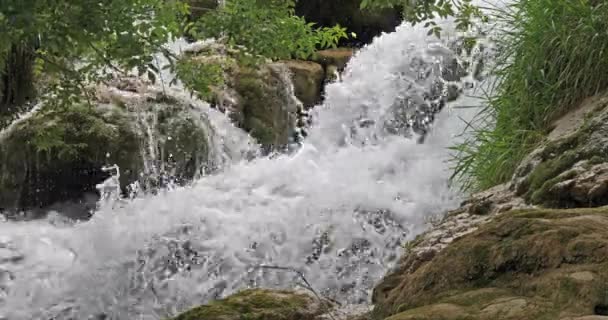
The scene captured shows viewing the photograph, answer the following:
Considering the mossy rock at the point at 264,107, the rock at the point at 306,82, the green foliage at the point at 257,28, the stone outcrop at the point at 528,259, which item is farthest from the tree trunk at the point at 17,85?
the stone outcrop at the point at 528,259

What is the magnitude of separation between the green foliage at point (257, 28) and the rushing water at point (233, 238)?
1.38m

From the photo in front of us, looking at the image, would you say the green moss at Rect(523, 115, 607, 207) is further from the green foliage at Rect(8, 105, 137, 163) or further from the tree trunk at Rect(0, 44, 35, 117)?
the tree trunk at Rect(0, 44, 35, 117)

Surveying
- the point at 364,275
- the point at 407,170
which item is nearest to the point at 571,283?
the point at 364,275

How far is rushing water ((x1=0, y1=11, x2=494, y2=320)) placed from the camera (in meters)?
5.20

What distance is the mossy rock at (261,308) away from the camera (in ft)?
9.24

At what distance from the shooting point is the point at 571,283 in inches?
61.0

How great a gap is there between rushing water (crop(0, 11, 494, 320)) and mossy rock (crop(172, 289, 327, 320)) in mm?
1366

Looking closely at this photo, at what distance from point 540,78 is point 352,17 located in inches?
313

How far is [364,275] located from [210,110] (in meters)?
3.50

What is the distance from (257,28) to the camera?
3564 millimetres

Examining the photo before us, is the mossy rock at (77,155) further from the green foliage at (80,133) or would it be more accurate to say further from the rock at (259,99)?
the rock at (259,99)

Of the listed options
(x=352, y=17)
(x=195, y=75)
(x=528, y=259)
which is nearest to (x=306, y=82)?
(x=352, y=17)

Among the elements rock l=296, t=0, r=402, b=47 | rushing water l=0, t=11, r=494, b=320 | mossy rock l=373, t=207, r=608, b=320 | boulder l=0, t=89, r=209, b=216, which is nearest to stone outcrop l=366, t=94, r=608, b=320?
mossy rock l=373, t=207, r=608, b=320

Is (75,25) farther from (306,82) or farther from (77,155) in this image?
(306,82)
